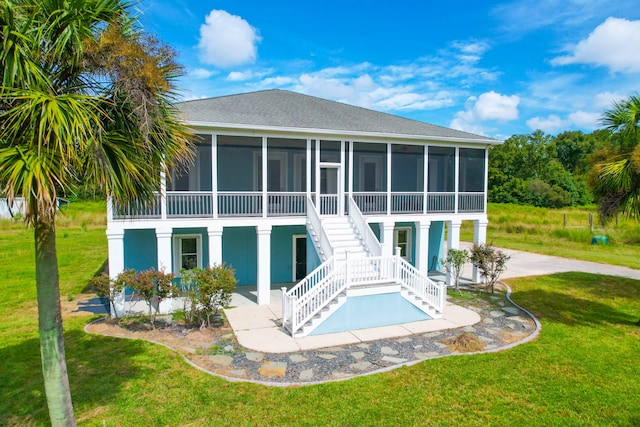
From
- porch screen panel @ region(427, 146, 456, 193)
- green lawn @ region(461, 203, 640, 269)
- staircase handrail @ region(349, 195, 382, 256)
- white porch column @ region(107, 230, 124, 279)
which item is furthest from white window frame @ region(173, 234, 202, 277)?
green lawn @ region(461, 203, 640, 269)

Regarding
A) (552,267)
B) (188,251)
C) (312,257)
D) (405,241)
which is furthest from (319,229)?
(552,267)

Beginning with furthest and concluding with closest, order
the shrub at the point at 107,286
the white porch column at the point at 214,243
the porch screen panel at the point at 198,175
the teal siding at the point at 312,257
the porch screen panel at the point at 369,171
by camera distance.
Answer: the porch screen panel at the point at 369,171 → the porch screen panel at the point at 198,175 → the teal siding at the point at 312,257 → the white porch column at the point at 214,243 → the shrub at the point at 107,286

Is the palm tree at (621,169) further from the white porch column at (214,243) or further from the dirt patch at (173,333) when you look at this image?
the white porch column at (214,243)

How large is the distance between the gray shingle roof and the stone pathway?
6333 mm

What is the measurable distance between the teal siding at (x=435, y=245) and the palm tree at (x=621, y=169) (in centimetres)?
769

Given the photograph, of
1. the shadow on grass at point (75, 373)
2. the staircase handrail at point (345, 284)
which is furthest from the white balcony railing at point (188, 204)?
the shadow on grass at point (75, 373)

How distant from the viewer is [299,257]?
1450cm

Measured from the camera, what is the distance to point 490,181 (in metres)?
57.9

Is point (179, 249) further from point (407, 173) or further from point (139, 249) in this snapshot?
point (407, 173)

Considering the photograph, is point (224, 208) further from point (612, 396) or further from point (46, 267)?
point (612, 396)

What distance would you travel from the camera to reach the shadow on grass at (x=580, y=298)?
1028cm

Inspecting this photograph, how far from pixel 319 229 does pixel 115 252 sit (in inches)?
226

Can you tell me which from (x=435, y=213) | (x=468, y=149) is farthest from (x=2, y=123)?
(x=468, y=149)

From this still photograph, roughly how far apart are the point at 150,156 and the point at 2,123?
4.73ft
